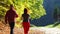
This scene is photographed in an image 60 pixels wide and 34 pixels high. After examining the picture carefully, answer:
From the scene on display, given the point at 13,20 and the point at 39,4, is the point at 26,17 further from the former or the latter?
the point at 39,4

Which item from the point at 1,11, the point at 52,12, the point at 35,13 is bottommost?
the point at 52,12

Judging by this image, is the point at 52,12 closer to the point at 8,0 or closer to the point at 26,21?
the point at 8,0

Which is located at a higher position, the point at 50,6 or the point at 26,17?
the point at 26,17

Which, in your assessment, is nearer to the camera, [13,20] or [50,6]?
[13,20]

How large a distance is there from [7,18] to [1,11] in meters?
7.55

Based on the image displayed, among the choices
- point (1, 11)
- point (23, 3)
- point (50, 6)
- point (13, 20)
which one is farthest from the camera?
point (50, 6)

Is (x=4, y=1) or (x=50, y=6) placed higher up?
(x=4, y=1)

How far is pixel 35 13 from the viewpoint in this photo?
3444 cm

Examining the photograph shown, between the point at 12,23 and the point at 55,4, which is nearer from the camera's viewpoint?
the point at 12,23

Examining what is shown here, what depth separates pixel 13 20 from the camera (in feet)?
46.6

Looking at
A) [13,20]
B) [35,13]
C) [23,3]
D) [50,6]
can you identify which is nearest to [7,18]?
[13,20]

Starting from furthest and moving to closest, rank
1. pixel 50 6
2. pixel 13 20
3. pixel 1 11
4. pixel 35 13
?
1. pixel 50 6
2. pixel 35 13
3. pixel 1 11
4. pixel 13 20

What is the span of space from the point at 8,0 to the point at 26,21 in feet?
26.5

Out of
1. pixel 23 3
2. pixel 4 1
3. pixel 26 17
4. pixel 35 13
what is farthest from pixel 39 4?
pixel 26 17
